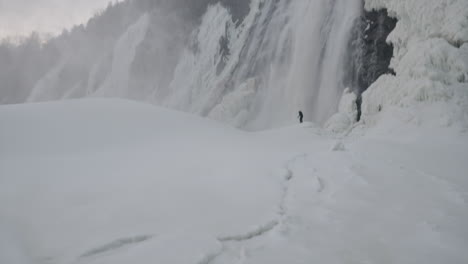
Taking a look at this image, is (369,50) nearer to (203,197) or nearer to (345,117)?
(345,117)

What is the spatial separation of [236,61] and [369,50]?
13987 mm

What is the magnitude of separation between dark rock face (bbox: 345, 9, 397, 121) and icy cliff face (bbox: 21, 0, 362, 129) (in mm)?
701

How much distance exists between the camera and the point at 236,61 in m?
28.6

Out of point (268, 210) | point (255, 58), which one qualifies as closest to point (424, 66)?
point (268, 210)

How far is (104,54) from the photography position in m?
47.9

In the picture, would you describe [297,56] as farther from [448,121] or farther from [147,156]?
[147,156]

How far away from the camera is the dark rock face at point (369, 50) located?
611 inches

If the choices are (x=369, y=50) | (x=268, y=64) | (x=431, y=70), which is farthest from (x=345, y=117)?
(x=268, y=64)

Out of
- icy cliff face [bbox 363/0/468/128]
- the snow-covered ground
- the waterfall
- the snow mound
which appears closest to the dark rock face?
the snow mound

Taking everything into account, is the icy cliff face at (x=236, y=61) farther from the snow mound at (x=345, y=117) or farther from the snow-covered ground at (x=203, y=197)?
the snow-covered ground at (x=203, y=197)

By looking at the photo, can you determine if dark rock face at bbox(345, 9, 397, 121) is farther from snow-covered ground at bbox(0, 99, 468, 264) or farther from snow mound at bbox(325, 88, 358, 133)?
snow-covered ground at bbox(0, 99, 468, 264)

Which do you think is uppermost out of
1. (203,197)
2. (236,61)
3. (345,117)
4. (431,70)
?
(236,61)

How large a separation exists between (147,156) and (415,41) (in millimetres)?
10088

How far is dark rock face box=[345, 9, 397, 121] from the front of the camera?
1552 cm
